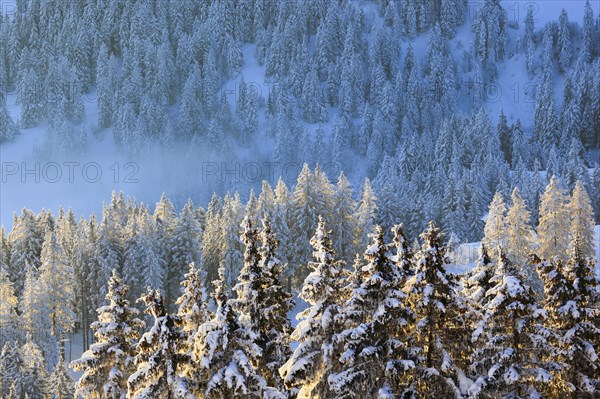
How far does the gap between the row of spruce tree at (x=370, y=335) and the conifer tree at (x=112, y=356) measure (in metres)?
0.04

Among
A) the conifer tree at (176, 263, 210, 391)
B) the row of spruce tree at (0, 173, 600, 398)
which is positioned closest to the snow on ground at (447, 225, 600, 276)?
the row of spruce tree at (0, 173, 600, 398)

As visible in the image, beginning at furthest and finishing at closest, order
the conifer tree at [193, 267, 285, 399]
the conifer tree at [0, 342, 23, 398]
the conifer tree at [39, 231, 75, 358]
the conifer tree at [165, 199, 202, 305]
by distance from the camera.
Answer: the conifer tree at [165, 199, 202, 305], the conifer tree at [39, 231, 75, 358], the conifer tree at [0, 342, 23, 398], the conifer tree at [193, 267, 285, 399]

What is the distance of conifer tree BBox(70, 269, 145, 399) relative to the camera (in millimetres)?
23906

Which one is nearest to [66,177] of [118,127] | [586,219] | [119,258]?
[118,127]

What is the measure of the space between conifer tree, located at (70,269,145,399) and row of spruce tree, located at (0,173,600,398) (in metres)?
0.04

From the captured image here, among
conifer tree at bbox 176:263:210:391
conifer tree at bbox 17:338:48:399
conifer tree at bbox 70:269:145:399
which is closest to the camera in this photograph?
conifer tree at bbox 176:263:210:391

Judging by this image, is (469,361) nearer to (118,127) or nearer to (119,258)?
(119,258)

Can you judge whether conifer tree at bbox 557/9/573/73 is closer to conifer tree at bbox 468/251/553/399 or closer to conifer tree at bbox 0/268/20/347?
conifer tree at bbox 0/268/20/347

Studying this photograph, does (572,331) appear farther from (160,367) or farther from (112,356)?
(112,356)

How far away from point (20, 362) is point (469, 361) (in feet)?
128

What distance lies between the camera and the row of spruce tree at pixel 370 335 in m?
20.9

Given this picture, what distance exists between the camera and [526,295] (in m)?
21.5

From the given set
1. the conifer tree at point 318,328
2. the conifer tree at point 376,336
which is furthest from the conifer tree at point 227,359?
the conifer tree at point 376,336

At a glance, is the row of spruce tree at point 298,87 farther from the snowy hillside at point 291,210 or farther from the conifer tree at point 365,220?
the conifer tree at point 365,220
